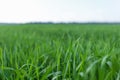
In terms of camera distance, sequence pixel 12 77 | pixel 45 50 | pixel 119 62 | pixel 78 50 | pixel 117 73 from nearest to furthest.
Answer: pixel 117 73
pixel 119 62
pixel 12 77
pixel 78 50
pixel 45 50

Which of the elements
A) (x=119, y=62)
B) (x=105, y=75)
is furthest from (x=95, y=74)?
(x=119, y=62)

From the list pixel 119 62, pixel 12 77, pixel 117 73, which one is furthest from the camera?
pixel 12 77

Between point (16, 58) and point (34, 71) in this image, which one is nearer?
point (34, 71)

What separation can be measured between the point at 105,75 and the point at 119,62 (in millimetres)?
160

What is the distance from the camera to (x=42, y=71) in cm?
182

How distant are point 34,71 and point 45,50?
0.46m

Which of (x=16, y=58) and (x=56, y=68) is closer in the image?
(x=56, y=68)

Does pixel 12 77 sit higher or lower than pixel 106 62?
lower

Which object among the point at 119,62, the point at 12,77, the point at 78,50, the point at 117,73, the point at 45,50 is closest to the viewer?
the point at 117,73

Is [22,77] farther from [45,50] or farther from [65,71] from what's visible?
[45,50]

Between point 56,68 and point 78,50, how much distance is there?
266 mm

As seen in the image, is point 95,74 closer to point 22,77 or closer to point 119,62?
point 119,62

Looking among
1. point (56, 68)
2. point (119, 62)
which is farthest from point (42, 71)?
point (119, 62)

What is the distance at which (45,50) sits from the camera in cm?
237
